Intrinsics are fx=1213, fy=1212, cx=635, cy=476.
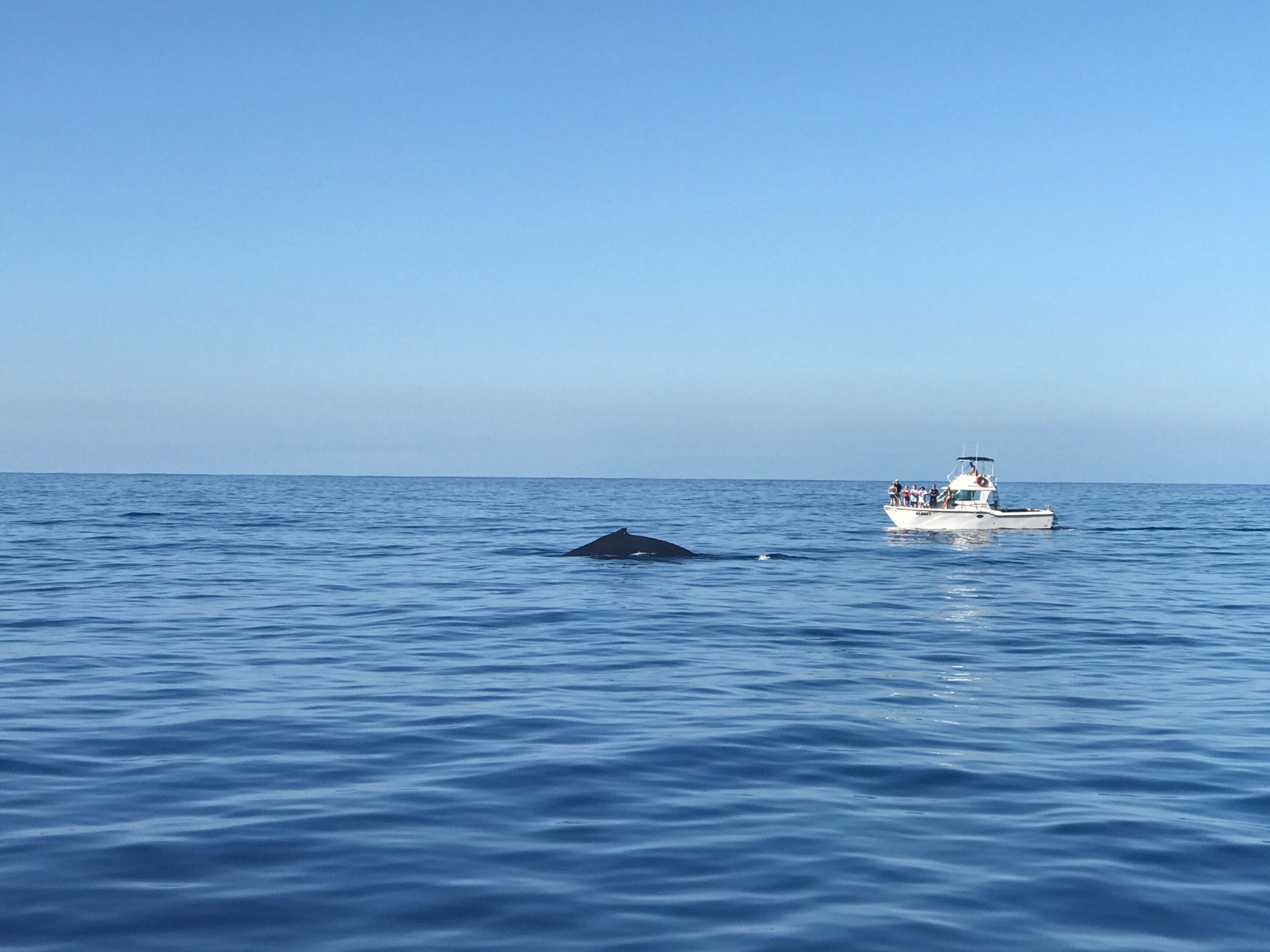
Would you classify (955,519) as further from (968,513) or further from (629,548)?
(629,548)

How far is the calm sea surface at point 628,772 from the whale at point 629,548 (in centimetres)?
992

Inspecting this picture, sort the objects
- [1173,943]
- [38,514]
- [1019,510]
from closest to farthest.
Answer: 1. [1173,943]
2. [1019,510]
3. [38,514]

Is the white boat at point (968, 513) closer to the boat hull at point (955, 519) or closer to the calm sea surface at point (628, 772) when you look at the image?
the boat hull at point (955, 519)

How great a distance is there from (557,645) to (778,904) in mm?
12774

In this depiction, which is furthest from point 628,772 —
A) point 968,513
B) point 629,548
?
point 968,513

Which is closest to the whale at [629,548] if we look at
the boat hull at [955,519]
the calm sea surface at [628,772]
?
the calm sea surface at [628,772]

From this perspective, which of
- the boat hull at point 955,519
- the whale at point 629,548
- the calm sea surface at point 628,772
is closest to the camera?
the calm sea surface at point 628,772

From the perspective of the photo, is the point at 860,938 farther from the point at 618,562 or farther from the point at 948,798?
the point at 618,562

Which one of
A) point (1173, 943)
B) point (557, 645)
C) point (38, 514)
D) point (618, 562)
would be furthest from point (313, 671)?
point (38, 514)

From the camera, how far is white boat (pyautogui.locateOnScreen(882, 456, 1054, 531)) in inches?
2473

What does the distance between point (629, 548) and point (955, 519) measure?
29271 mm

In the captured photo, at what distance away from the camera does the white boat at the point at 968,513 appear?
62812 mm

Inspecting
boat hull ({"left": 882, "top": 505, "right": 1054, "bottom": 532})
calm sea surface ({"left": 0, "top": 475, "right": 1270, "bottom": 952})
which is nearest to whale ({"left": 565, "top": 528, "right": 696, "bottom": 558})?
calm sea surface ({"left": 0, "top": 475, "right": 1270, "bottom": 952})

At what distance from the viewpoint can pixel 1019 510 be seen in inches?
2564
